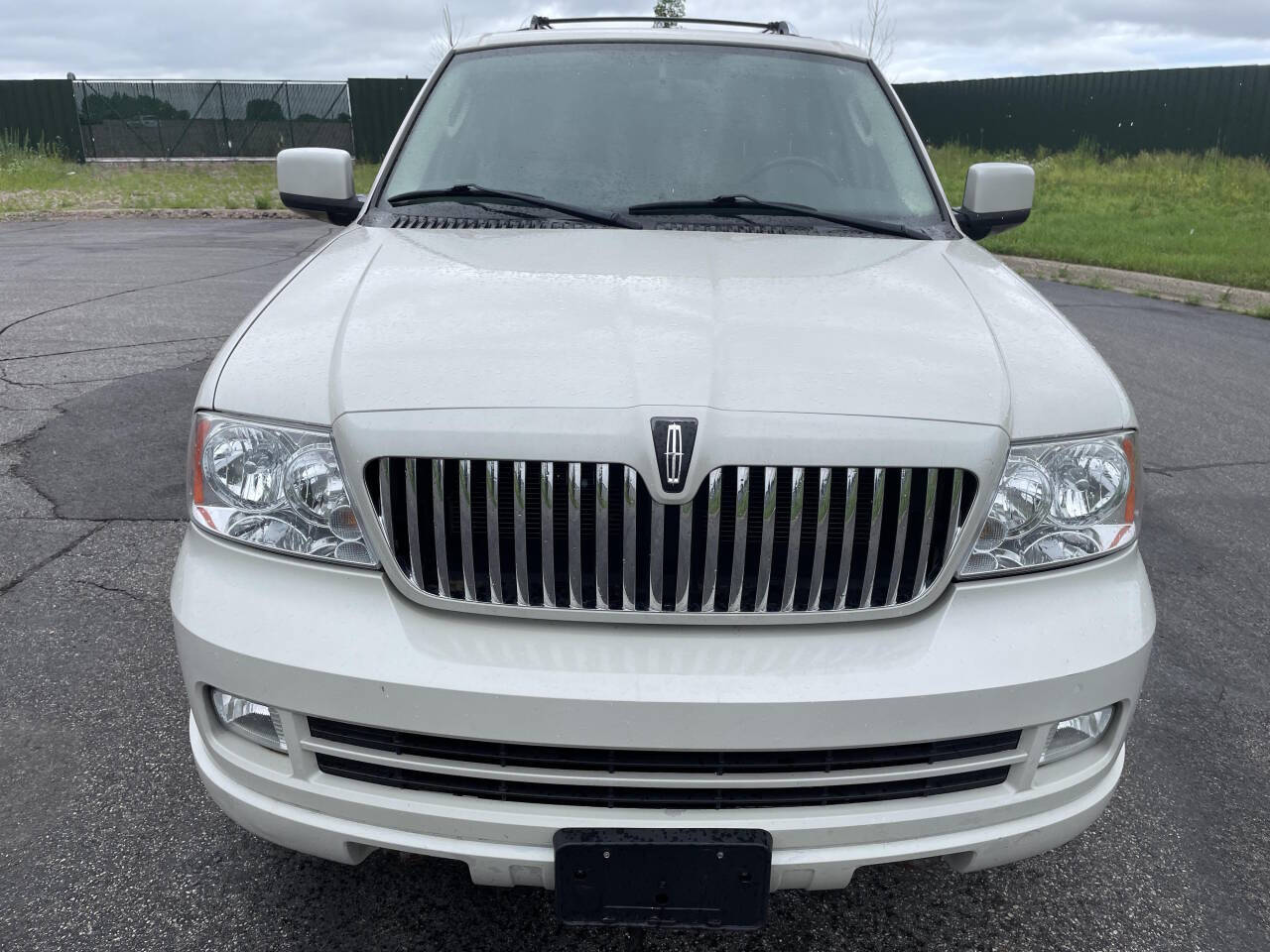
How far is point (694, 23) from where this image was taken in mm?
4410

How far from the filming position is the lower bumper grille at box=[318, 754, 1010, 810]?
1739 millimetres

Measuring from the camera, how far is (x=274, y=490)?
192cm

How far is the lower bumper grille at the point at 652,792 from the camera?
1739 mm

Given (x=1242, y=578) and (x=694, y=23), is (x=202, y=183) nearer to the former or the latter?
(x=694, y=23)

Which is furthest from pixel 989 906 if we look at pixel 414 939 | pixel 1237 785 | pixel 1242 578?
pixel 1242 578

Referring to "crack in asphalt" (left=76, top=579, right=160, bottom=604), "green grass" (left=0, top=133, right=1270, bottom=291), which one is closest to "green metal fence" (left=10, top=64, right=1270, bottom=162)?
"green grass" (left=0, top=133, right=1270, bottom=291)

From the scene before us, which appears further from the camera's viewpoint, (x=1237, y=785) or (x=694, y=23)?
(x=694, y=23)

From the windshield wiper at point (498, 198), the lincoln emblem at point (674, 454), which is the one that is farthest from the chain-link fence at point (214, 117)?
the lincoln emblem at point (674, 454)

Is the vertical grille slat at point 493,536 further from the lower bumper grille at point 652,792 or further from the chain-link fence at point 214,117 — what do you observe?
the chain-link fence at point 214,117

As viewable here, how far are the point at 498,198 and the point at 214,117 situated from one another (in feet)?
103

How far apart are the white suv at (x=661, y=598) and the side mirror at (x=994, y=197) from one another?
1.47 meters

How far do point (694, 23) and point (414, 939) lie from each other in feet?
12.4

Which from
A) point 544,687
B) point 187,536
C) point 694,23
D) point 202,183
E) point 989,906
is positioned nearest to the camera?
point 544,687

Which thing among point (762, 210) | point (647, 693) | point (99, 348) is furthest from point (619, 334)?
point (99, 348)
